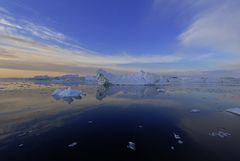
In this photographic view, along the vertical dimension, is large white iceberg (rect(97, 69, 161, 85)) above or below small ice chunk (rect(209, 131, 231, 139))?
above

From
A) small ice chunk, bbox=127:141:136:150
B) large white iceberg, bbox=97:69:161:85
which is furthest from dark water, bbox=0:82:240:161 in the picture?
large white iceberg, bbox=97:69:161:85

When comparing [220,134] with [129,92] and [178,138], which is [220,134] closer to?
[178,138]

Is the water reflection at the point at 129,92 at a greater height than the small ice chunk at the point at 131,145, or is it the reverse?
the water reflection at the point at 129,92

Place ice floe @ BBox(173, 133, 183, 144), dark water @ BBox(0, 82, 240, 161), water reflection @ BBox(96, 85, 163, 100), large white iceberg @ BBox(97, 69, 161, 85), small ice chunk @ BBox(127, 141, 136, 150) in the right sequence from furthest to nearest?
large white iceberg @ BBox(97, 69, 161, 85) → water reflection @ BBox(96, 85, 163, 100) → ice floe @ BBox(173, 133, 183, 144) → small ice chunk @ BBox(127, 141, 136, 150) → dark water @ BBox(0, 82, 240, 161)

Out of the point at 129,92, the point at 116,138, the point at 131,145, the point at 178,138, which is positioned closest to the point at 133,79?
the point at 129,92

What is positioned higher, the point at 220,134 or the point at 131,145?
the point at 220,134

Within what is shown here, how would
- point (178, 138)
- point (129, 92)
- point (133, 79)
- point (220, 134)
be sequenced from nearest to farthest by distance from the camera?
point (178, 138) < point (220, 134) < point (129, 92) < point (133, 79)

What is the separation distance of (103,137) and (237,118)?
7.45 metres

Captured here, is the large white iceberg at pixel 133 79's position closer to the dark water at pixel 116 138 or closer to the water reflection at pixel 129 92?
the water reflection at pixel 129 92

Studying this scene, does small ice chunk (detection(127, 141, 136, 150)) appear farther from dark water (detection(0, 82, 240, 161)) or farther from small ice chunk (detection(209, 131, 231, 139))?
small ice chunk (detection(209, 131, 231, 139))

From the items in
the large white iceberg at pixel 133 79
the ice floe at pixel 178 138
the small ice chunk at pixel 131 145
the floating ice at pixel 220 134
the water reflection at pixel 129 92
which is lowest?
the small ice chunk at pixel 131 145

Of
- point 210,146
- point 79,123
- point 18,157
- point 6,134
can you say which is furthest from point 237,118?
point 6,134

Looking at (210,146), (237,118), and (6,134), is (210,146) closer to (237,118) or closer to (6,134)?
(237,118)

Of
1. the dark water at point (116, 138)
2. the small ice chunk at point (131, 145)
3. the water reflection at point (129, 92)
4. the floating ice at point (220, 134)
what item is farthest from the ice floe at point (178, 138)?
the water reflection at point (129, 92)
